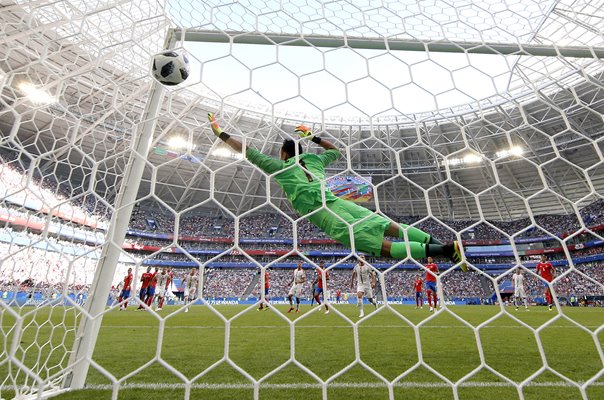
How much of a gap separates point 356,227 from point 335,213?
229mm

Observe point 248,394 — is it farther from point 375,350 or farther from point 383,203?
point 383,203

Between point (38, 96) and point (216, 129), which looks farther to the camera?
point (216, 129)

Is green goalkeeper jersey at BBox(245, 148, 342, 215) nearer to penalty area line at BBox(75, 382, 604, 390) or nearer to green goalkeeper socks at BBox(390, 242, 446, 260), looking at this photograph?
green goalkeeper socks at BBox(390, 242, 446, 260)

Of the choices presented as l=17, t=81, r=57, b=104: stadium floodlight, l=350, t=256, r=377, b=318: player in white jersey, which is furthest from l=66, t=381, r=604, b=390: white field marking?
l=350, t=256, r=377, b=318: player in white jersey

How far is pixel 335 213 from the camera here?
221cm

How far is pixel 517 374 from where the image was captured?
7.73 ft

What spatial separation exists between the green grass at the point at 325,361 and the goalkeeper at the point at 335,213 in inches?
20.1

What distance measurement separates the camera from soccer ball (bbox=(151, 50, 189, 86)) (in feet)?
6.66

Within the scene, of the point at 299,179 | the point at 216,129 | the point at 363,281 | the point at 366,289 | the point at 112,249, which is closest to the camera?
the point at 112,249

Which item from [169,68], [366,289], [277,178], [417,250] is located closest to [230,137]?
[277,178]

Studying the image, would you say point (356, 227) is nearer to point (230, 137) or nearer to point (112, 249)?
point (230, 137)

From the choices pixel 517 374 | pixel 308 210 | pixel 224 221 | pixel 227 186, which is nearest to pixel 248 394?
Answer: pixel 308 210

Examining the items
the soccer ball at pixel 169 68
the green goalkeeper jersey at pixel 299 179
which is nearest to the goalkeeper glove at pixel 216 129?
the green goalkeeper jersey at pixel 299 179

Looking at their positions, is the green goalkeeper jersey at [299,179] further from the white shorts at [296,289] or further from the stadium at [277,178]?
the white shorts at [296,289]
